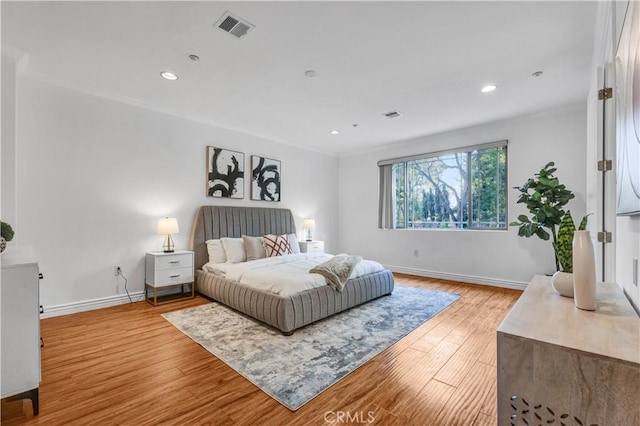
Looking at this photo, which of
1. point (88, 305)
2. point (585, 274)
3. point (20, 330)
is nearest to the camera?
point (585, 274)

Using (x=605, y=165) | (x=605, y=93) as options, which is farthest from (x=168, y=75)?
(x=605, y=165)

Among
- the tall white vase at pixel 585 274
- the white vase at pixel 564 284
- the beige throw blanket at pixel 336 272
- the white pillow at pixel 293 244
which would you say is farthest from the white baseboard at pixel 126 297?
the tall white vase at pixel 585 274

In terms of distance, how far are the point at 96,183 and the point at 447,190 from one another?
533 cm

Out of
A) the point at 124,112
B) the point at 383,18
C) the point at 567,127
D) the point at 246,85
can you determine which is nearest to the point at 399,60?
the point at 383,18

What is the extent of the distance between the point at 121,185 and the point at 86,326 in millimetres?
1669

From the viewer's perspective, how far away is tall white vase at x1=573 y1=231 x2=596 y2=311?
3.73 feet

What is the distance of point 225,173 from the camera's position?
456 cm

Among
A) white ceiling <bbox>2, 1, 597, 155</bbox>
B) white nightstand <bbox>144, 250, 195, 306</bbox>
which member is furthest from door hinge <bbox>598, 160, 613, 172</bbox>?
white nightstand <bbox>144, 250, 195, 306</bbox>

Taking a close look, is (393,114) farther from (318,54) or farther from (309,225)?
(309,225)

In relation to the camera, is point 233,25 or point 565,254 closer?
point 565,254

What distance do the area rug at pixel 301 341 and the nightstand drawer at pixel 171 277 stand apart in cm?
49

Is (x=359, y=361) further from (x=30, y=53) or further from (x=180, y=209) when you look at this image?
(x=30, y=53)

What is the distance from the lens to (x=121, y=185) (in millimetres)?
3570

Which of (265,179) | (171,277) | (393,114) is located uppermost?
(393,114)
